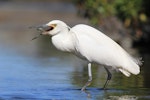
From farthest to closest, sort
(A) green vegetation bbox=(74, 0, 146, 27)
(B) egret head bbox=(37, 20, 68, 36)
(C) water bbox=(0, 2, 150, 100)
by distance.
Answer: (A) green vegetation bbox=(74, 0, 146, 27), (B) egret head bbox=(37, 20, 68, 36), (C) water bbox=(0, 2, 150, 100)

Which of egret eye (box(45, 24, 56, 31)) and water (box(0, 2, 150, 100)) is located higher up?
egret eye (box(45, 24, 56, 31))

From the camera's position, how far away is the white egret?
1240 centimetres

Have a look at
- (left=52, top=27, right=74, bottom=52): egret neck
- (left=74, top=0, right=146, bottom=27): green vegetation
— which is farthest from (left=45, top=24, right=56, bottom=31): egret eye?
(left=74, top=0, right=146, bottom=27): green vegetation

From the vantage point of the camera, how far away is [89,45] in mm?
12484

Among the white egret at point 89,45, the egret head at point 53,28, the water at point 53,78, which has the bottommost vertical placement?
the water at point 53,78

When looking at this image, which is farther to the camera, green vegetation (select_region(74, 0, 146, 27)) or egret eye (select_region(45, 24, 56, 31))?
green vegetation (select_region(74, 0, 146, 27))

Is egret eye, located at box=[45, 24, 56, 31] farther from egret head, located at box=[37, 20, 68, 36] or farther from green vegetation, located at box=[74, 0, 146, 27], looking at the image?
green vegetation, located at box=[74, 0, 146, 27]

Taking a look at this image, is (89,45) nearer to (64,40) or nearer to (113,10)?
(64,40)

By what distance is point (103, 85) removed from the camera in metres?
13.5

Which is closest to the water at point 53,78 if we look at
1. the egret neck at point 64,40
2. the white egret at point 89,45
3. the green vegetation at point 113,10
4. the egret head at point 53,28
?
the white egret at point 89,45

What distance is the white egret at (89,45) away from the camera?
12.4m

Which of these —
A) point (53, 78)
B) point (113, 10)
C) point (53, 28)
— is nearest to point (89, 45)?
point (53, 28)

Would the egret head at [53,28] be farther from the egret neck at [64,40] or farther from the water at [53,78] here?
the water at [53,78]

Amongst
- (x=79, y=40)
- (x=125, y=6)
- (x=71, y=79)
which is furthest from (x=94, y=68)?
(x=125, y=6)
